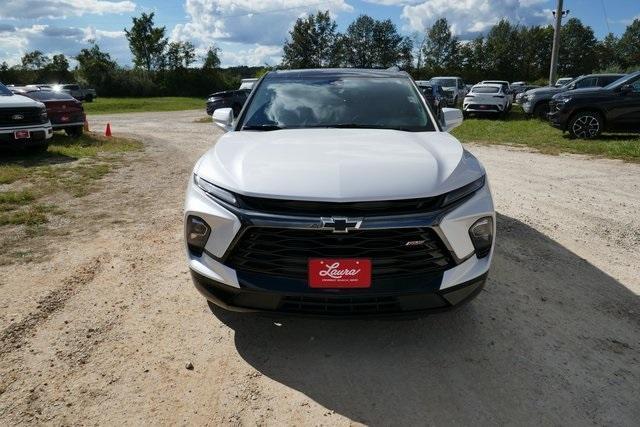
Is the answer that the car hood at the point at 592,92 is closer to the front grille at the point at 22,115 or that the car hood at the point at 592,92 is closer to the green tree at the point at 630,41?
the front grille at the point at 22,115

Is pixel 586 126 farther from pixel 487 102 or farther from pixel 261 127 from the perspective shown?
pixel 261 127

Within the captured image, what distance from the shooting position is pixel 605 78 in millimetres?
15883

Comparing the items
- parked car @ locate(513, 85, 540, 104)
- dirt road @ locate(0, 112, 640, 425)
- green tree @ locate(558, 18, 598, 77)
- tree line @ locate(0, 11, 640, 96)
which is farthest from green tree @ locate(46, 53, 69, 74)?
green tree @ locate(558, 18, 598, 77)

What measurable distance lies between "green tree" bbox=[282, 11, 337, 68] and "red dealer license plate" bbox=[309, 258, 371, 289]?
63.4 m

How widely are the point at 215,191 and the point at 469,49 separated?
3485 inches

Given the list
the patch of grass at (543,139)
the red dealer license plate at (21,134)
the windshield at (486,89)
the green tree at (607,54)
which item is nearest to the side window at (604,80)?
the patch of grass at (543,139)

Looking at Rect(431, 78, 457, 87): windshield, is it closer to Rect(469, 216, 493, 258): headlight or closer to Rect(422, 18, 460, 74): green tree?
Rect(469, 216, 493, 258): headlight

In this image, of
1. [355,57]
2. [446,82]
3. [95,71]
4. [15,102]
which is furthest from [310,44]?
[15,102]

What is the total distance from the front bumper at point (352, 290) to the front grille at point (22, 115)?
9.07 meters

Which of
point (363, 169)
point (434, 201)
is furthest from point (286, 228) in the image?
point (434, 201)

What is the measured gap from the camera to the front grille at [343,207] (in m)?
2.47

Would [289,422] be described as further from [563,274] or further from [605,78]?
[605,78]

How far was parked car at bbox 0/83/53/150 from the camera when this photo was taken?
31.5 ft

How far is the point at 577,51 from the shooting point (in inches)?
3285
